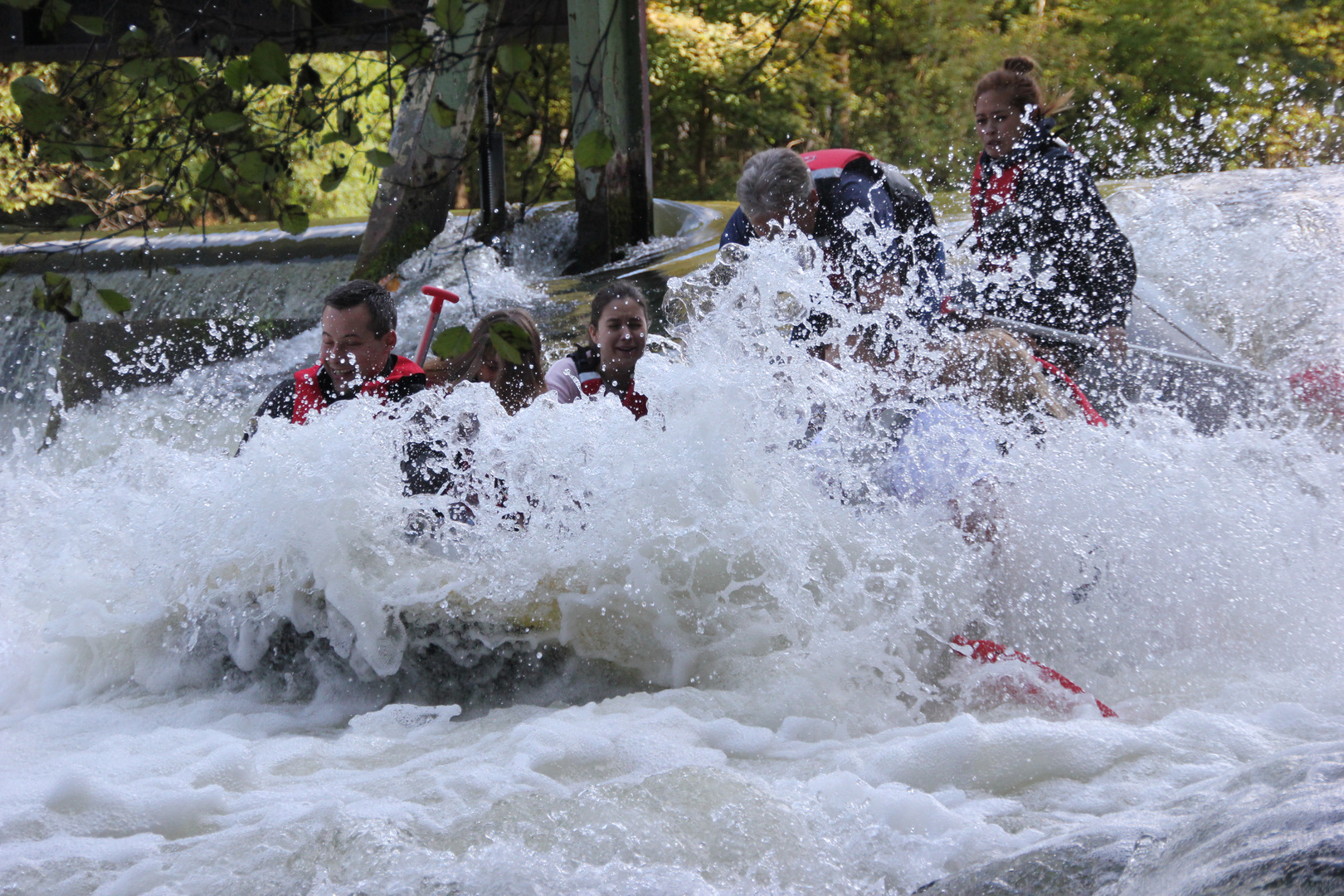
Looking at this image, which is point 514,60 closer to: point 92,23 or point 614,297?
point 92,23

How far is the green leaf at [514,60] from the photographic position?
4.18 ft

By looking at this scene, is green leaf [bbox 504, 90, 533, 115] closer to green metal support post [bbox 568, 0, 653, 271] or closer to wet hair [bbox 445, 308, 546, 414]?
wet hair [bbox 445, 308, 546, 414]

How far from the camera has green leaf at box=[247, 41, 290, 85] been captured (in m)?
1.18

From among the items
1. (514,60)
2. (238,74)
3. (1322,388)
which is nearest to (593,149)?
(514,60)

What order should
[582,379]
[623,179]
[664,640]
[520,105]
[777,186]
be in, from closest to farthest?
[520,105] → [664,640] → [777,186] → [582,379] → [623,179]

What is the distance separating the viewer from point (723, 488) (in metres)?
2.91

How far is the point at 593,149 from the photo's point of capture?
4.14ft

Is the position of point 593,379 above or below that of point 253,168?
below

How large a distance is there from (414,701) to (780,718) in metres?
0.91

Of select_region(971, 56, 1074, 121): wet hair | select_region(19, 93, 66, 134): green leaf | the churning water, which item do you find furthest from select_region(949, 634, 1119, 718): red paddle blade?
select_region(19, 93, 66, 134): green leaf

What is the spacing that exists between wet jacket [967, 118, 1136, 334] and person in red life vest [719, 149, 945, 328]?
31 centimetres

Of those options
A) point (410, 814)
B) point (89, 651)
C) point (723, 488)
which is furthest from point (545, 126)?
point (89, 651)

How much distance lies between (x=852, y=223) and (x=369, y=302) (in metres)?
1.52

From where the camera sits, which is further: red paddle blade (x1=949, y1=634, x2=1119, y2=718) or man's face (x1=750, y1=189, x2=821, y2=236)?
man's face (x1=750, y1=189, x2=821, y2=236)
